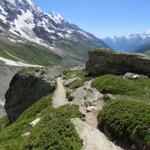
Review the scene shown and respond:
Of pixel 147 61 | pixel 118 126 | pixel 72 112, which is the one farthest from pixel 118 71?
pixel 118 126

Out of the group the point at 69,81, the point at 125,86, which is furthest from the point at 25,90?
the point at 125,86

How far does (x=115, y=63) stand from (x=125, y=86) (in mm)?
9857

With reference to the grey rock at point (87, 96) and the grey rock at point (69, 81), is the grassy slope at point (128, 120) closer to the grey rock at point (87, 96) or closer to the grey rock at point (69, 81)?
the grey rock at point (87, 96)

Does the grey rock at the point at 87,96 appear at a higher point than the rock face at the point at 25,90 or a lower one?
higher

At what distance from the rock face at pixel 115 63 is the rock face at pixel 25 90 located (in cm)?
501

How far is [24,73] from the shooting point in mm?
55156

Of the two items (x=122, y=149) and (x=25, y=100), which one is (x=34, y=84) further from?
(x=122, y=149)

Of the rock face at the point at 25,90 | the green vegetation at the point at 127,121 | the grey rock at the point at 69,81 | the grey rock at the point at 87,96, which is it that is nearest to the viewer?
the green vegetation at the point at 127,121

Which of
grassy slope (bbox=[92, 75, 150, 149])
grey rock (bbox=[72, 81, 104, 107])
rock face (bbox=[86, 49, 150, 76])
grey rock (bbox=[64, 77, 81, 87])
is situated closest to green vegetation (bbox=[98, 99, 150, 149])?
grassy slope (bbox=[92, 75, 150, 149])

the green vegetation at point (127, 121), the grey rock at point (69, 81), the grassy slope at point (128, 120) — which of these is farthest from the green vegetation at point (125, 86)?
the grey rock at point (69, 81)

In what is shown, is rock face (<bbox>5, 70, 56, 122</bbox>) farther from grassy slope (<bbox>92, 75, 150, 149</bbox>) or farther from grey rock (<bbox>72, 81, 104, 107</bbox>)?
grassy slope (<bbox>92, 75, 150, 149</bbox>)

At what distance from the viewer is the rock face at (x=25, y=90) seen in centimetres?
4681

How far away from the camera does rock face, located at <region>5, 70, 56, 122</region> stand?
1843 inches

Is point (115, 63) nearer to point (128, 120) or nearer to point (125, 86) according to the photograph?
point (125, 86)
